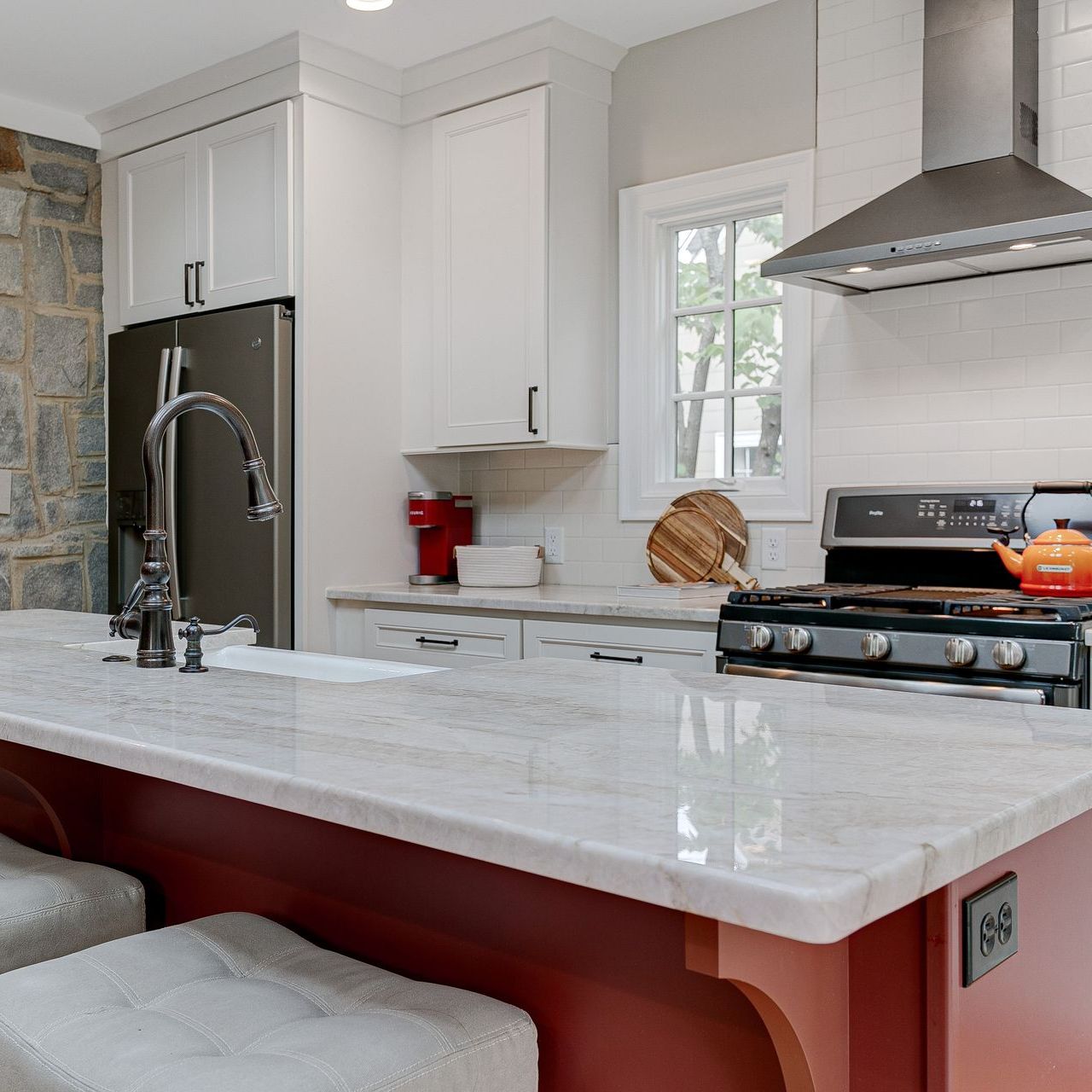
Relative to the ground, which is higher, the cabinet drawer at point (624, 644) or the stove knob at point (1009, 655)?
the stove knob at point (1009, 655)

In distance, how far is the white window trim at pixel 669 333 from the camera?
3.51 m

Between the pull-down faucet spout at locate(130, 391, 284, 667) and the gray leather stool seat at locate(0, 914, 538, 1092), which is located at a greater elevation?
the pull-down faucet spout at locate(130, 391, 284, 667)

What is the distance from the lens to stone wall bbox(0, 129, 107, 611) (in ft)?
14.4

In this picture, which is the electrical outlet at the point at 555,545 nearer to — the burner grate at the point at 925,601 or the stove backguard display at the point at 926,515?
the stove backguard display at the point at 926,515

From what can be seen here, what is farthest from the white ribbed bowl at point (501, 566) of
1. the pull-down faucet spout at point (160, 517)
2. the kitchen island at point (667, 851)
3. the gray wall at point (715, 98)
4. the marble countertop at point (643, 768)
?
the kitchen island at point (667, 851)

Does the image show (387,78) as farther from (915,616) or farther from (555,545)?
(915,616)

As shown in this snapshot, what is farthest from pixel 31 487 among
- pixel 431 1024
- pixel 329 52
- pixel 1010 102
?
pixel 431 1024

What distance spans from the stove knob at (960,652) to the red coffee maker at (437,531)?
2039 mm

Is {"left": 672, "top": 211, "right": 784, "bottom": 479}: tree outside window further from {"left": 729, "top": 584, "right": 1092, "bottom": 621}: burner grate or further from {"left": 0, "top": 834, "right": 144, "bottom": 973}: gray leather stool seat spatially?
{"left": 0, "top": 834, "right": 144, "bottom": 973}: gray leather stool seat

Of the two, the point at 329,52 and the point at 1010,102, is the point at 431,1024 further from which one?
the point at 329,52

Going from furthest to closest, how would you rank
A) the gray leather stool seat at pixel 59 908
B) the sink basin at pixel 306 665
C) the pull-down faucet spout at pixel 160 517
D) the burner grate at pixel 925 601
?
the burner grate at pixel 925 601
the sink basin at pixel 306 665
the pull-down faucet spout at pixel 160 517
the gray leather stool seat at pixel 59 908

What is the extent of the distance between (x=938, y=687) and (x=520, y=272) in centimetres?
200

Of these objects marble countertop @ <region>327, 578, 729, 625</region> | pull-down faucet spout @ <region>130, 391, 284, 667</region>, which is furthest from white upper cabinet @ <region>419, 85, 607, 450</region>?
pull-down faucet spout @ <region>130, 391, 284, 667</region>

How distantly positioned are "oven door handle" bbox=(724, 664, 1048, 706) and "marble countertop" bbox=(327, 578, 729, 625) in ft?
0.76
